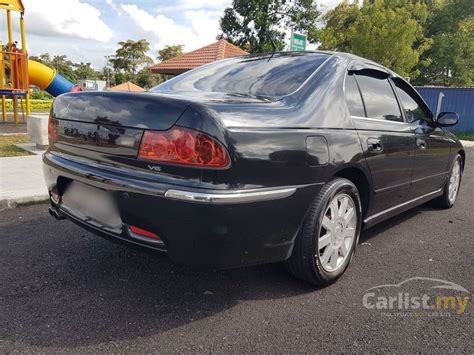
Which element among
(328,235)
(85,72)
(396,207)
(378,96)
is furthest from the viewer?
(85,72)

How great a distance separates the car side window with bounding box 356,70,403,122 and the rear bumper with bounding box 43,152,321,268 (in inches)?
46.8

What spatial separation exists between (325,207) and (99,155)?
1.43 metres

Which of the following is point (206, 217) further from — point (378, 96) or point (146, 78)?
point (146, 78)

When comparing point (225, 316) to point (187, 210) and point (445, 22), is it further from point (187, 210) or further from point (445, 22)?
point (445, 22)

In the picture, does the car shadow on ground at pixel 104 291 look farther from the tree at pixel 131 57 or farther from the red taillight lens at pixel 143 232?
the tree at pixel 131 57

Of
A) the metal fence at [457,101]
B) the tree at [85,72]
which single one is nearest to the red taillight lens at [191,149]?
the metal fence at [457,101]

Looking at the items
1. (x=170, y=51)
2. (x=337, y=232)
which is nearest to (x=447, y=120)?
(x=337, y=232)

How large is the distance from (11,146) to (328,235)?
738 cm

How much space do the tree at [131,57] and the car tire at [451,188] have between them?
6730 centimetres

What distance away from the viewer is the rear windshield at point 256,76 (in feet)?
9.25

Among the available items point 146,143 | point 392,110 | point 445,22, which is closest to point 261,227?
point 146,143

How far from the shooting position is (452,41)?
29.8 m

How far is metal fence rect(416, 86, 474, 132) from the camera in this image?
54.1ft

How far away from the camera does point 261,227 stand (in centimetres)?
226
